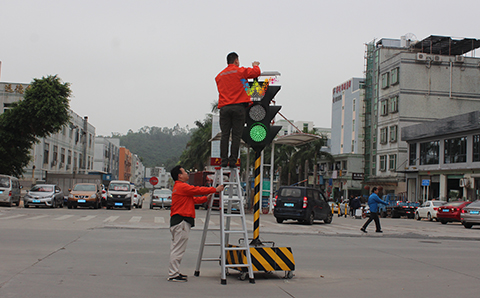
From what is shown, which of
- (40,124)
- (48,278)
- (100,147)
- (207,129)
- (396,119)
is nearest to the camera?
(48,278)

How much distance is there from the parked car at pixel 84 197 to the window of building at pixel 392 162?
35569mm

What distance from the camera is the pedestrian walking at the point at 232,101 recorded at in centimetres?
789

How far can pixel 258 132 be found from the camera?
833 centimetres

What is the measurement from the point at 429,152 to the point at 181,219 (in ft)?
146

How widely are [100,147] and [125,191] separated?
6552 cm

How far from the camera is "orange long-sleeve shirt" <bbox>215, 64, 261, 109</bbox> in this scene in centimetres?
784

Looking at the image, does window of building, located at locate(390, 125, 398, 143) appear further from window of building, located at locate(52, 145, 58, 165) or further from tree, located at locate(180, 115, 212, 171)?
window of building, located at locate(52, 145, 58, 165)

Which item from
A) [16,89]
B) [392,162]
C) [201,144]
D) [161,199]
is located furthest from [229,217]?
[201,144]

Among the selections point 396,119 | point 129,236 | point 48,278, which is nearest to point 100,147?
point 396,119

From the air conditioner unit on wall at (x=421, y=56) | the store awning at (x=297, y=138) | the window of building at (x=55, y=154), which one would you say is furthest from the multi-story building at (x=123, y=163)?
the store awning at (x=297, y=138)

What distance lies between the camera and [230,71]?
25.8 ft

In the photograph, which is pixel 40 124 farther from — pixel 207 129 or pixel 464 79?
pixel 464 79

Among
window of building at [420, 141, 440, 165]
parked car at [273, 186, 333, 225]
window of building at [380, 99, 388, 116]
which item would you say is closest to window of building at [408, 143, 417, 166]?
window of building at [420, 141, 440, 165]

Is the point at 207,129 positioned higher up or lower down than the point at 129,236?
higher up
